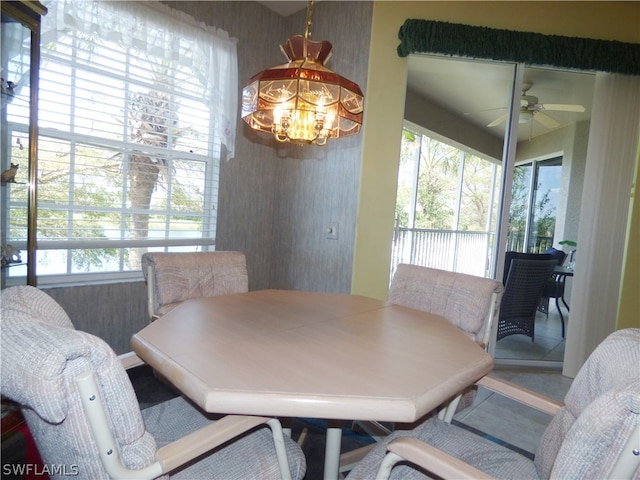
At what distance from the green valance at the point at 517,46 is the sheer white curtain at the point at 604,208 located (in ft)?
0.62

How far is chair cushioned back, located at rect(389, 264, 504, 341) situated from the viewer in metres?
1.74

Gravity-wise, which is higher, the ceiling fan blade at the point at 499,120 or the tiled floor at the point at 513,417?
the ceiling fan blade at the point at 499,120

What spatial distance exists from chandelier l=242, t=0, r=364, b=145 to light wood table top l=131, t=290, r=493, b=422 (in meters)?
0.75

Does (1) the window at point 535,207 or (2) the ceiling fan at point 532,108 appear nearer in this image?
(2) the ceiling fan at point 532,108

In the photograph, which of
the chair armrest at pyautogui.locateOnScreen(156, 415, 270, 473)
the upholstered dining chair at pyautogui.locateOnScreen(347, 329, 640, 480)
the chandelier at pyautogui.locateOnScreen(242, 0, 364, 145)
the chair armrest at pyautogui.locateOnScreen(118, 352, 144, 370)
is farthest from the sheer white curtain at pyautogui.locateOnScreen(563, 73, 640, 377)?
the chair armrest at pyautogui.locateOnScreen(118, 352, 144, 370)

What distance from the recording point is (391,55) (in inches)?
104

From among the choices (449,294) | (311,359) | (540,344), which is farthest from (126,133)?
(540,344)

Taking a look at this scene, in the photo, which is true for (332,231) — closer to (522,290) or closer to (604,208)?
(522,290)

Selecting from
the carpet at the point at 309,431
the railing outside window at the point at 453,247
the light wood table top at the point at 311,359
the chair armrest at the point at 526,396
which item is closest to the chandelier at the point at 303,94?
the light wood table top at the point at 311,359

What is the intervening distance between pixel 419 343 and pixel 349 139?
180 cm

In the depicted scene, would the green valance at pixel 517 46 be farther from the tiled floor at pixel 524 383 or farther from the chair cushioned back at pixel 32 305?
the chair cushioned back at pixel 32 305

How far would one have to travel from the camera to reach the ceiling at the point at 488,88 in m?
2.79

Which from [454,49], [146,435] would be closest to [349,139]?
[454,49]

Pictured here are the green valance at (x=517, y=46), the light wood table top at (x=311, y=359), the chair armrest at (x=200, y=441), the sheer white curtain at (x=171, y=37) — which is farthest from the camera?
the green valance at (x=517, y=46)
